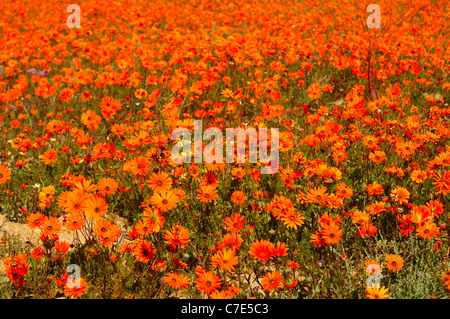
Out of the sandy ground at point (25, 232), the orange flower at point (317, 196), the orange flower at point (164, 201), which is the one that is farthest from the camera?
the sandy ground at point (25, 232)

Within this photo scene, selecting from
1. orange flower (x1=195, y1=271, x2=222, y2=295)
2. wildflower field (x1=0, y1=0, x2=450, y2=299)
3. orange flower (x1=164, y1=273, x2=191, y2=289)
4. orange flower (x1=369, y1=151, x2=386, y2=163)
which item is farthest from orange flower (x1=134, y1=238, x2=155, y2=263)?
orange flower (x1=369, y1=151, x2=386, y2=163)

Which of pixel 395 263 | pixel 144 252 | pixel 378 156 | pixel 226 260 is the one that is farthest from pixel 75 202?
pixel 378 156

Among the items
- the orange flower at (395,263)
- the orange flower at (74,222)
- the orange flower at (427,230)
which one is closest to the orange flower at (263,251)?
the orange flower at (395,263)

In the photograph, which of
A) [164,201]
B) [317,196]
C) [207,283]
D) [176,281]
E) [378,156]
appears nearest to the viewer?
[207,283]

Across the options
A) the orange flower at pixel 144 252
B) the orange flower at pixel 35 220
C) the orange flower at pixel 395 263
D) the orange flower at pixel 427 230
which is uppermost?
the orange flower at pixel 35 220

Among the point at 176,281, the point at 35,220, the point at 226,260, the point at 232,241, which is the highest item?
the point at 35,220

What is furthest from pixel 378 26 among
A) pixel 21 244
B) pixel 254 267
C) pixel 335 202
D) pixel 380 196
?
pixel 21 244

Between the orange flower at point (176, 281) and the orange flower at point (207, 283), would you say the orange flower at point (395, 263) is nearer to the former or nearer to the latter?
the orange flower at point (207, 283)

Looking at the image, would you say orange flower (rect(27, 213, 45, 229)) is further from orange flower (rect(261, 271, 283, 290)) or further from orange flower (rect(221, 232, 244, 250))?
orange flower (rect(261, 271, 283, 290))

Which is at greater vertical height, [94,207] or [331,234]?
[94,207]

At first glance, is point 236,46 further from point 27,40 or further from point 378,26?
point 27,40

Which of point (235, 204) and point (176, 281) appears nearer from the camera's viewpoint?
point (176, 281)

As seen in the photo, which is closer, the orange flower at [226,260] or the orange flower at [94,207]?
the orange flower at [226,260]

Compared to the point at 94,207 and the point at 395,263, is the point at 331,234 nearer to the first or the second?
the point at 395,263
